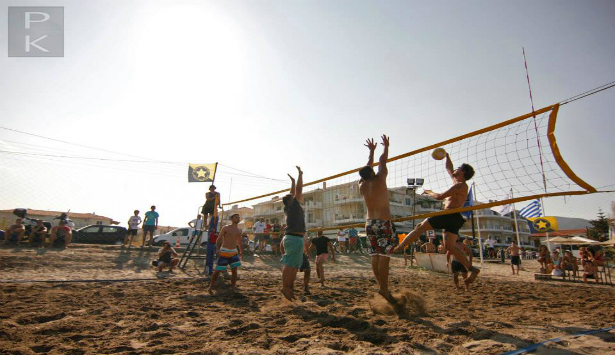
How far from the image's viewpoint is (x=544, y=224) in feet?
63.6

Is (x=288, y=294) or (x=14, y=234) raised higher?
(x=14, y=234)

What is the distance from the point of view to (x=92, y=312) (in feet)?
12.3

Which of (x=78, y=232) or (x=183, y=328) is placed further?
(x=78, y=232)

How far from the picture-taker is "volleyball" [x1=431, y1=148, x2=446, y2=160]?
503 centimetres

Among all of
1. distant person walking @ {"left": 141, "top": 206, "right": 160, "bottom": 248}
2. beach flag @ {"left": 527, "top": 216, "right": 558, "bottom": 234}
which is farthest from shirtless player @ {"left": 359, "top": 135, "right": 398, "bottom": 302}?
beach flag @ {"left": 527, "top": 216, "right": 558, "bottom": 234}

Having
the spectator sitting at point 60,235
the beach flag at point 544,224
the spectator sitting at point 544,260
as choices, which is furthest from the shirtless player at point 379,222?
the beach flag at point 544,224

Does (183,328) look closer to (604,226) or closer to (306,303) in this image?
(306,303)

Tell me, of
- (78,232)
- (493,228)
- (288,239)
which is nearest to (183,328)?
(288,239)

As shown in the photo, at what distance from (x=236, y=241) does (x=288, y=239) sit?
1778 millimetres

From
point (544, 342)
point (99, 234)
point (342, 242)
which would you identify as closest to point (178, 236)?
point (99, 234)

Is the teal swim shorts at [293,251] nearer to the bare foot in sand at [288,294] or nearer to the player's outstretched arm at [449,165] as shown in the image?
the bare foot in sand at [288,294]

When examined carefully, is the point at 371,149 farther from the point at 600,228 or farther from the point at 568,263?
the point at 600,228

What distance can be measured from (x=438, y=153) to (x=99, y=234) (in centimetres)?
1575

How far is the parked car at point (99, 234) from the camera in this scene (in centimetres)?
1427
